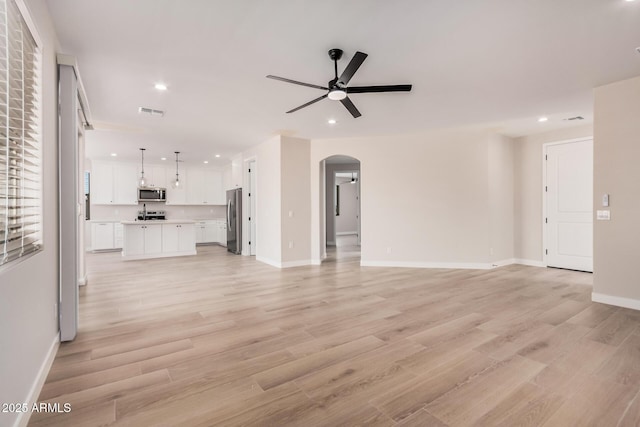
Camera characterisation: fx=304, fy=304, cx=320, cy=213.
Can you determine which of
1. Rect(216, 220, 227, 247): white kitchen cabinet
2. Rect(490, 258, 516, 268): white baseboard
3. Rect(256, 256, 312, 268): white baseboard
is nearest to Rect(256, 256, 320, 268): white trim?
Rect(256, 256, 312, 268): white baseboard

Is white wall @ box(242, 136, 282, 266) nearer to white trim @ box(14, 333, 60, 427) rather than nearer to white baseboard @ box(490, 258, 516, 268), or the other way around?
white trim @ box(14, 333, 60, 427)

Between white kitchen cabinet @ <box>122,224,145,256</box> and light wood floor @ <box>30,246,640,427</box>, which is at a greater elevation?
white kitchen cabinet @ <box>122,224,145,256</box>

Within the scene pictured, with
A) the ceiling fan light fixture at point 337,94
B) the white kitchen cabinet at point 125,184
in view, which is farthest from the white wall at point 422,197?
the white kitchen cabinet at point 125,184

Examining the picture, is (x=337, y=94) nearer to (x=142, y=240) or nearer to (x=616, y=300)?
(x=616, y=300)

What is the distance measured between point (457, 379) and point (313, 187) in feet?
16.1

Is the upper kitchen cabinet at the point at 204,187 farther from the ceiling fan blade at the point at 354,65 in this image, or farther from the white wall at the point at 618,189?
the white wall at the point at 618,189

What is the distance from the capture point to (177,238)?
7.68 metres

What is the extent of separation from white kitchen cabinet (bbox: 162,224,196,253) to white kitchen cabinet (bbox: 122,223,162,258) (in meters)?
0.11

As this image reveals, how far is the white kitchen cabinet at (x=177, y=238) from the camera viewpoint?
24.7 ft

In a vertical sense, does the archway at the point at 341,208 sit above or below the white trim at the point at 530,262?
above

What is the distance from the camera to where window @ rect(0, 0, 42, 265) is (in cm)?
147

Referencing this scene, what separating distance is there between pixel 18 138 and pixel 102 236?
28.2 ft

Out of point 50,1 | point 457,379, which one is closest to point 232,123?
point 50,1

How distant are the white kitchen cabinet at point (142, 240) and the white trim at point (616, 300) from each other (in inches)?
323
